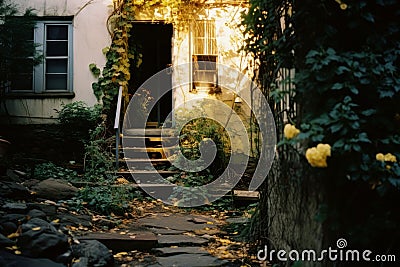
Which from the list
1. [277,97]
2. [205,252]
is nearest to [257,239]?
[205,252]

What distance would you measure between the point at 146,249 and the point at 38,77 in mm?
6469

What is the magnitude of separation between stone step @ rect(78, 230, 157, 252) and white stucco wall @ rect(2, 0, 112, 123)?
5443 millimetres

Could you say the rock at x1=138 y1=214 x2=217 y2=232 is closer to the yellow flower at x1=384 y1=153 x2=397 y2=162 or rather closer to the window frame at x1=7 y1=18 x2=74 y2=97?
the yellow flower at x1=384 y1=153 x2=397 y2=162

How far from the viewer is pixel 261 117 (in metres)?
4.27

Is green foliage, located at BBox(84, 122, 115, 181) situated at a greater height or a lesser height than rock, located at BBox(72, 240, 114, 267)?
greater

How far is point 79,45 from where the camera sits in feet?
31.8

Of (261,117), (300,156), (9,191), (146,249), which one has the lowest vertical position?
(146,249)

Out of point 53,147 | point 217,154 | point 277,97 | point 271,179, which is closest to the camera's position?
point 277,97

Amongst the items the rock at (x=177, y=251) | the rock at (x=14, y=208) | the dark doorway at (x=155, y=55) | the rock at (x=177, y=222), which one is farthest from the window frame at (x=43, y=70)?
the rock at (x=177, y=251)

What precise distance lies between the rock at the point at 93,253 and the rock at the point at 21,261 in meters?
0.41

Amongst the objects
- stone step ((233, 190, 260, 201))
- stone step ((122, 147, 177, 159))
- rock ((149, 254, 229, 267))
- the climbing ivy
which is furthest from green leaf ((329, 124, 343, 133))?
the climbing ivy

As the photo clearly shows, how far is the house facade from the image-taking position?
954 centimetres

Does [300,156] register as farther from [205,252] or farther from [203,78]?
[203,78]

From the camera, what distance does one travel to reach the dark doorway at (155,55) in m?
11.1
